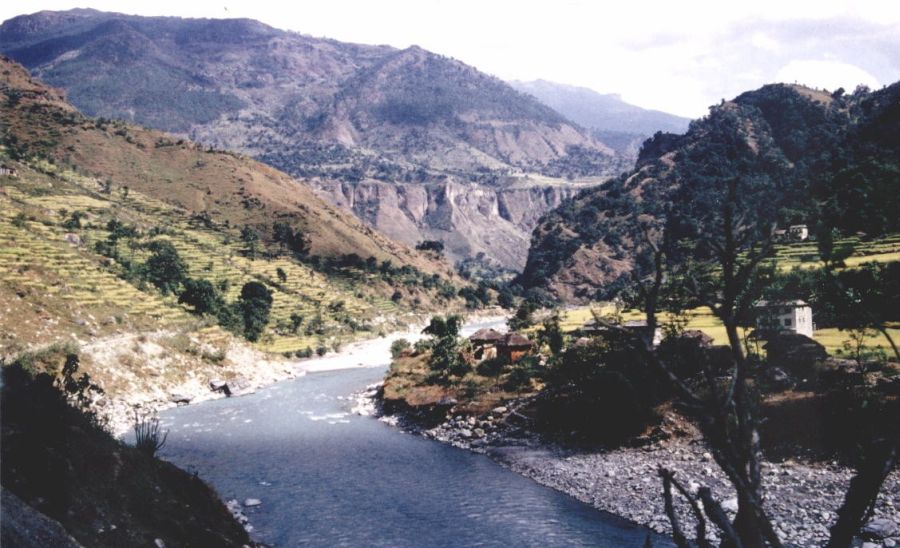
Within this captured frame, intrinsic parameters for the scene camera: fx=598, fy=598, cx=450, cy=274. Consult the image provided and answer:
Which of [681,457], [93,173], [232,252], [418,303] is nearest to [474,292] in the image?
[418,303]

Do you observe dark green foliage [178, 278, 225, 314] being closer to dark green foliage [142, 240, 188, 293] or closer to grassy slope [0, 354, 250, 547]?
dark green foliage [142, 240, 188, 293]

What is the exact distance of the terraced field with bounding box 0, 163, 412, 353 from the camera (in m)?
45.8

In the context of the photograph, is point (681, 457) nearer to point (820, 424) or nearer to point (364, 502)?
point (820, 424)

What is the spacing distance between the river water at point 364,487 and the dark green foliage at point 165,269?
2563cm

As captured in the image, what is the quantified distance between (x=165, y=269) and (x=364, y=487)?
156 ft

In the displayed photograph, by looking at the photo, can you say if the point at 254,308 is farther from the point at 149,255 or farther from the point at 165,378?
the point at 165,378

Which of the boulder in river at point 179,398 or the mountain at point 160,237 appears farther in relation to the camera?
the mountain at point 160,237

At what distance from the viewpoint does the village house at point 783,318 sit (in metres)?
29.5

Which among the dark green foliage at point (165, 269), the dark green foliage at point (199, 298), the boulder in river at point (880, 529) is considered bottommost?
the boulder in river at point (880, 529)

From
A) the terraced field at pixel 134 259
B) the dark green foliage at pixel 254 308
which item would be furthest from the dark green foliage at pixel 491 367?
the dark green foliage at pixel 254 308

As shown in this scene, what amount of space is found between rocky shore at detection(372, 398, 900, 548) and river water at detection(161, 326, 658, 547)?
3.46 ft

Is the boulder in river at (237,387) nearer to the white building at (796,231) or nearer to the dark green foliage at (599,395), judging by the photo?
the dark green foliage at (599,395)

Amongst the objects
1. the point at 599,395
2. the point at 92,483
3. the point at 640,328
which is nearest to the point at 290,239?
the point at 599,395

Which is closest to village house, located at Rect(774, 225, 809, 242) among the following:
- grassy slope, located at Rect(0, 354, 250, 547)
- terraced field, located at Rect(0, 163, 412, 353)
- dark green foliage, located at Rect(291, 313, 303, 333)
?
grassy slope, located at Rect(0, 354, 250, 547)
